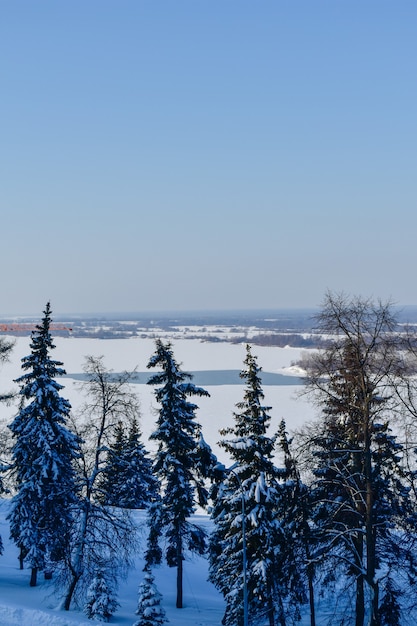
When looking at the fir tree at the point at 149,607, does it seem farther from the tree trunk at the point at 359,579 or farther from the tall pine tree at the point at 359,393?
the tall pine tree at the point at 359,393

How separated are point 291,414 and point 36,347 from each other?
172 feet

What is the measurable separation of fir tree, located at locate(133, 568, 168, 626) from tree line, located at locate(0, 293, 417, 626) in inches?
2.0

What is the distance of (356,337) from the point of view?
576 inches

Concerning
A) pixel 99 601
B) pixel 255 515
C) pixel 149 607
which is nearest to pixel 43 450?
pixel 99 601

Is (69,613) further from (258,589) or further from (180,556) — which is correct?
(258,589)

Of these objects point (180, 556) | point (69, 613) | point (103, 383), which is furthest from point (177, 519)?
point (103, 383)

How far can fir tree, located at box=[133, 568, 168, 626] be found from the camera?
19.8m

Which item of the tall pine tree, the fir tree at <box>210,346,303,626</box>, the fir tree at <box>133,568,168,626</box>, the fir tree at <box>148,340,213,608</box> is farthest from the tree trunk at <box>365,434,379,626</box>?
the fir tree at <box>148,340,213,608</box>

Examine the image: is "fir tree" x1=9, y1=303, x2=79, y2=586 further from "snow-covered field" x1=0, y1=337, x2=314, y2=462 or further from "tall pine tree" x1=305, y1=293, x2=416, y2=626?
"tall pine tree" x1=305, y1=293, x2=416, y2=626

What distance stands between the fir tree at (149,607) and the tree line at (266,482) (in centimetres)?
5

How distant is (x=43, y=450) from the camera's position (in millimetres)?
23297

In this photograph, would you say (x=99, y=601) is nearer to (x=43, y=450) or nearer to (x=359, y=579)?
(x=43, y=450)

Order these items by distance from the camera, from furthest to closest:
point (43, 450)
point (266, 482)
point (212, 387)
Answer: point (212, 387) → point (43, 450) → point (266, 482)

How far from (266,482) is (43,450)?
9.59 meters
